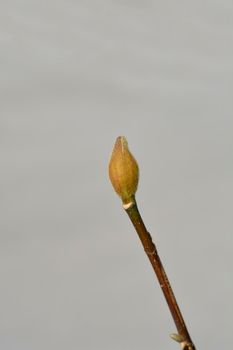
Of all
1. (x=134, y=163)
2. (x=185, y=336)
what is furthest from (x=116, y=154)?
(x=185, y=336)

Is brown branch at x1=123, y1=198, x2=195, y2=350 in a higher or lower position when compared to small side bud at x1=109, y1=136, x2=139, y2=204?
lower

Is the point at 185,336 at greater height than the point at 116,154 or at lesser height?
lesser

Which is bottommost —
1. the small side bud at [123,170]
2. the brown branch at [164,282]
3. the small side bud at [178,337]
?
the small side bud at [178,337]

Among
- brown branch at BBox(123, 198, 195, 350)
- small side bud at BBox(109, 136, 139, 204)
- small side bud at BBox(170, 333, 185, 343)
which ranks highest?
small side bud at BBox(109, 136, 139, 204)

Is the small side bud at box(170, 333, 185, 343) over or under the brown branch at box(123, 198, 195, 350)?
under

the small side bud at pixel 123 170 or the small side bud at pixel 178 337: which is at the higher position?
the small side bud at pixel 123 170

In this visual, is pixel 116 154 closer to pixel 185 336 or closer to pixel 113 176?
pixel 113 176
